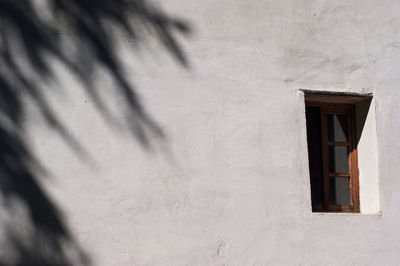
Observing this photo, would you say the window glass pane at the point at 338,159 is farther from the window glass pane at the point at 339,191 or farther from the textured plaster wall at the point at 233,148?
the textured plaster wall at the point at 233,148

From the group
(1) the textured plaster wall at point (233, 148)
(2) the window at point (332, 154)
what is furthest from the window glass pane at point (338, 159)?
(1) the textured plaster wall at point (233, 148)

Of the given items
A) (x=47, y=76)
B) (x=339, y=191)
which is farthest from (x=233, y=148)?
(x=47, y=76)

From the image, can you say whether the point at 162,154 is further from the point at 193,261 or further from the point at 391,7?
the point at 391,7

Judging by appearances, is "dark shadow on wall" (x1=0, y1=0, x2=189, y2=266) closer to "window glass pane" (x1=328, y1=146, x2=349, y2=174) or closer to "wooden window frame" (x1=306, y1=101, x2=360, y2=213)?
"wooden window frame" (x1=306, y1=101, x2=360, y2=213)

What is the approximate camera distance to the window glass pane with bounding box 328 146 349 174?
17.6ft

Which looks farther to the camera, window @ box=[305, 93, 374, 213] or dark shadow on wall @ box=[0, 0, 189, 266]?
window @ box=[305, 93, 374, 213]

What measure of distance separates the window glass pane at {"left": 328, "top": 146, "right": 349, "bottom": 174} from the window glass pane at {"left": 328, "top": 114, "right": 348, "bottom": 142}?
76 millimetres

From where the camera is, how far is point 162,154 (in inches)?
184

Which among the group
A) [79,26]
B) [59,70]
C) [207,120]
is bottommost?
[207,120]

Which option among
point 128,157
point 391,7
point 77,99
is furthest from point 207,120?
point 391,7

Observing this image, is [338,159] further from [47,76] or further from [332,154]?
[47,76]

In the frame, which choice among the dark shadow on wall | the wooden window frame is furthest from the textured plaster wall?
the wooden window frame

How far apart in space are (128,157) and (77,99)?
0.54 metres

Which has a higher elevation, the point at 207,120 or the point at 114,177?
the point at 207,120
